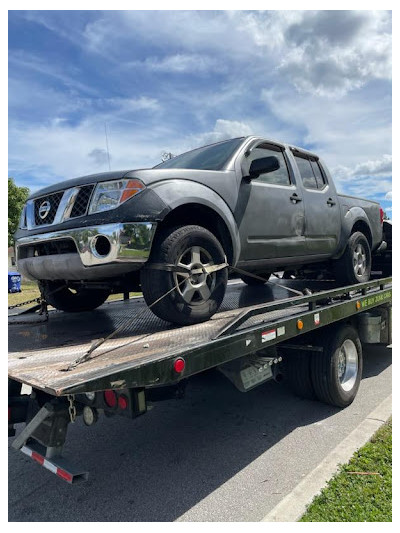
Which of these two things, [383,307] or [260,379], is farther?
[383,307]

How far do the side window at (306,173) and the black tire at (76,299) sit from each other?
2.53 meters

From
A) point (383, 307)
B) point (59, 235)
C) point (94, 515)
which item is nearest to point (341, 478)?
point (94, 515)

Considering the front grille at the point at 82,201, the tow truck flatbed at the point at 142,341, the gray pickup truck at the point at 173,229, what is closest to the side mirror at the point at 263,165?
the gray pickup truck at the point at 173,229

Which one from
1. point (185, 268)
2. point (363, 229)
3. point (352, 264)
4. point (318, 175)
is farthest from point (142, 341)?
point (363, 229)

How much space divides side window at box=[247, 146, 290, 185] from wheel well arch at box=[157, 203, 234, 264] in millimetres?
768

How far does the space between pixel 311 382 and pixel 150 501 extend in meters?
2.11

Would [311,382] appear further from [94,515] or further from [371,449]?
[94,515]

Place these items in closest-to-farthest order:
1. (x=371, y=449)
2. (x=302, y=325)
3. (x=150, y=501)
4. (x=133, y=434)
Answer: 1. (x=150, y=501)
2. (x=371, y=449)
3. (x=302, y=325)
4. (x=133, y=434)

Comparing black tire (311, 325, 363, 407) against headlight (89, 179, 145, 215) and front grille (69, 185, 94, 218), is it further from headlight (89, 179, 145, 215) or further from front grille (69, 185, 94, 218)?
front grille (69, 185, 94, 218)

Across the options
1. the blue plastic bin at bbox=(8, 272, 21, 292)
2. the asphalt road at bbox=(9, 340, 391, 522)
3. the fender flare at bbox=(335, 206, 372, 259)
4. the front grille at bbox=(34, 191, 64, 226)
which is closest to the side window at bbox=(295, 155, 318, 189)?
the fender flare at bbox=(335, 206, 372, 259)

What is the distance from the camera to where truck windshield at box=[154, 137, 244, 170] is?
3.90 m

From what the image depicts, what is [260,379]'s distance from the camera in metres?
3.58

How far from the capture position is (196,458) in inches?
135

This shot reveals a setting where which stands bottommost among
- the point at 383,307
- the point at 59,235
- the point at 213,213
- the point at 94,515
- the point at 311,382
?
the point at 94,515
